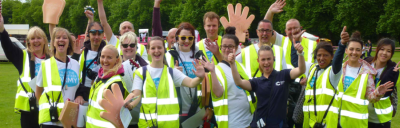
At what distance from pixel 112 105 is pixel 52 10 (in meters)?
2.95

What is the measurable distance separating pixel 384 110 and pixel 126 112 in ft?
11.5

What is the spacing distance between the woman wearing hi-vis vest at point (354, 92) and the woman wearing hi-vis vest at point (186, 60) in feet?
5.79

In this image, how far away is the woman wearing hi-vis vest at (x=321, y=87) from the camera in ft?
15.2

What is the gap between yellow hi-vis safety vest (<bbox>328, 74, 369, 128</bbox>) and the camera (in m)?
4.43

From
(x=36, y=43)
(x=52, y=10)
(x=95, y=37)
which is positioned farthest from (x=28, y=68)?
(x=52, y=10)

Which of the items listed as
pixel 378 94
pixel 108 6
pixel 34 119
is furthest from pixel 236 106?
pixel 108 6

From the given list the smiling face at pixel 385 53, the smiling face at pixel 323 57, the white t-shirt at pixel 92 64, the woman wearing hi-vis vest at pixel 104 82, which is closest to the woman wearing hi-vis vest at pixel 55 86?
the white t-shirt at pixel 92 64

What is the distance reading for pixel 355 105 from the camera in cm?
445

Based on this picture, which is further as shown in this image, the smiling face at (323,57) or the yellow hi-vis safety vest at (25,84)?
the yellow hi-vis safety vest at (25,84)

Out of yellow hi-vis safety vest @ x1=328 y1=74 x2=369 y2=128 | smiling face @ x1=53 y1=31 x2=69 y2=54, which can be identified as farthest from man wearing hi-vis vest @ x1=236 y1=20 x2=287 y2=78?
smiling face @ x1=53 y1=31 x2=69 y2=54

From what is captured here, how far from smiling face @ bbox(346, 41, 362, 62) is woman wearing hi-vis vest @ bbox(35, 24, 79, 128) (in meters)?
3.51

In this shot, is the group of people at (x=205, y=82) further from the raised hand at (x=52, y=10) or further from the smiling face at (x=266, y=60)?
the raised hand at (x=52, y=10)

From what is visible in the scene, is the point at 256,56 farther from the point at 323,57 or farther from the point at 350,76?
the point at 350,76

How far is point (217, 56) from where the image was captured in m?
4.84
